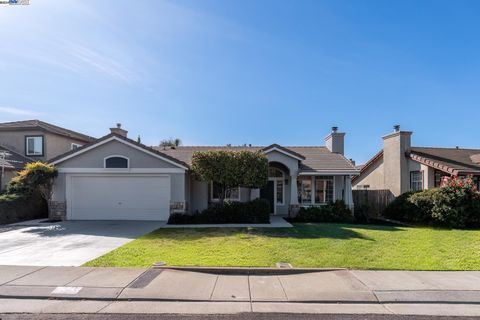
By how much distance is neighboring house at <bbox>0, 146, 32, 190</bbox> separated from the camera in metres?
18.1

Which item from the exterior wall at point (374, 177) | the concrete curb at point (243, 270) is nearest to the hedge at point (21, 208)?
the concrete curb at point (243, 270)

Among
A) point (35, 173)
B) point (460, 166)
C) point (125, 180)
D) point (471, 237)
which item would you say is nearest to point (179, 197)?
point (125, 180)

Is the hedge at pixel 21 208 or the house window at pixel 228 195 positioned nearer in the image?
the hedge at pixel 21 208

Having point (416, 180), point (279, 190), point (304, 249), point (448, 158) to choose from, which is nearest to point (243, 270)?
point (304, 249)

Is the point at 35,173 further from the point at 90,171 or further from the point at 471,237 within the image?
the point at 471,237

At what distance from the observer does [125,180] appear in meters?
16.4

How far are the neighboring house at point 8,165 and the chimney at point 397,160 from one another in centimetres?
2362

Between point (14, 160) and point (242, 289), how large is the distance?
64.9ft

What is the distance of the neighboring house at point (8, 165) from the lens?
1809 centimetres

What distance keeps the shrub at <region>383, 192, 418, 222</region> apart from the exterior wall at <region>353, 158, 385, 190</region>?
538 cm

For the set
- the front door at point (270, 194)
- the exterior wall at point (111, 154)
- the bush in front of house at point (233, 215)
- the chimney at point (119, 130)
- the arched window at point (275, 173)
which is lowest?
the bush in front of house at point (233, 215)

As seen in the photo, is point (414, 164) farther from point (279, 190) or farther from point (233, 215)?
point (233, 215)

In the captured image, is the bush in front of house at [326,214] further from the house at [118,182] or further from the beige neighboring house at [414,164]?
the beige neighboring house at [414,164]

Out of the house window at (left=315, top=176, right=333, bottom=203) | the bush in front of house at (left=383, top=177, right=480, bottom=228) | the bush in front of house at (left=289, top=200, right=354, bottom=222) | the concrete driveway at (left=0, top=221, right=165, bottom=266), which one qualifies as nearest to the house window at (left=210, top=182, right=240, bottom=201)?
the bush in front of house at (left=289, top=200, right=354, bottom=222)
